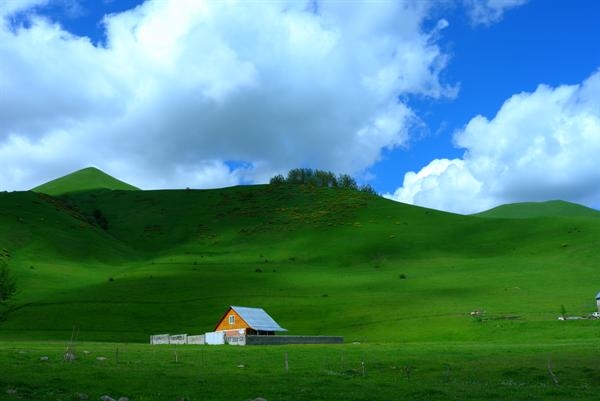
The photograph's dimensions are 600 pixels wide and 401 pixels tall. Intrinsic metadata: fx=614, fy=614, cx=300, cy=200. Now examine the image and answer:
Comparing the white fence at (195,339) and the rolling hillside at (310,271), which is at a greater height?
the rolling hillside at (310,271)

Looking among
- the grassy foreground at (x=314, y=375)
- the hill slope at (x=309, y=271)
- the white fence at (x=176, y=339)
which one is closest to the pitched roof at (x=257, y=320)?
the hill slope at (x=309, y=271)

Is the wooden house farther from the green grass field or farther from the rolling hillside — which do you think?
the green grass field

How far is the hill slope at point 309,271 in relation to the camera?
87875 millimetres

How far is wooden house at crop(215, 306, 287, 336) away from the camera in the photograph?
81.1 metres

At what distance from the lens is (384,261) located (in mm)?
139125

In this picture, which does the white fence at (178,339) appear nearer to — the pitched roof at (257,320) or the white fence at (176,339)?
the white fence at (176,339)

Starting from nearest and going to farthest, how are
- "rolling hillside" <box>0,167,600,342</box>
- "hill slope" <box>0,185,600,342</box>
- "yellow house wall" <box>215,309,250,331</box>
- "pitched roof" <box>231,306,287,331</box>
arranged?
1. "yellow house wall" <box>215,309,250,331</box>
2. "pitched roof" <box>231,306,287,331</box>
3. "rolling hillside" <box>0,167,600,342</box>
4. "hill slope" <box>0,185,600,342</box>

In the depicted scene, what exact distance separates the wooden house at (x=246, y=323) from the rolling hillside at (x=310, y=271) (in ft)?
20.9

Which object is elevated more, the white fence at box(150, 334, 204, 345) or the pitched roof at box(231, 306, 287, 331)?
Result: the pitched roof at box(231, 306, 287, 331)

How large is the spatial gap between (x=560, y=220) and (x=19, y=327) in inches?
4985

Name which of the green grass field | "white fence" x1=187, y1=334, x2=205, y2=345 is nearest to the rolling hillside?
the green grass field

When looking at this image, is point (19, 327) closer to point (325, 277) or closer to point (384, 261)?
point (325, 277)

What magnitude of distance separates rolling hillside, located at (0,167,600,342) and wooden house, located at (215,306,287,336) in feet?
20.9

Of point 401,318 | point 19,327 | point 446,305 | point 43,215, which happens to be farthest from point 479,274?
point 43,215
